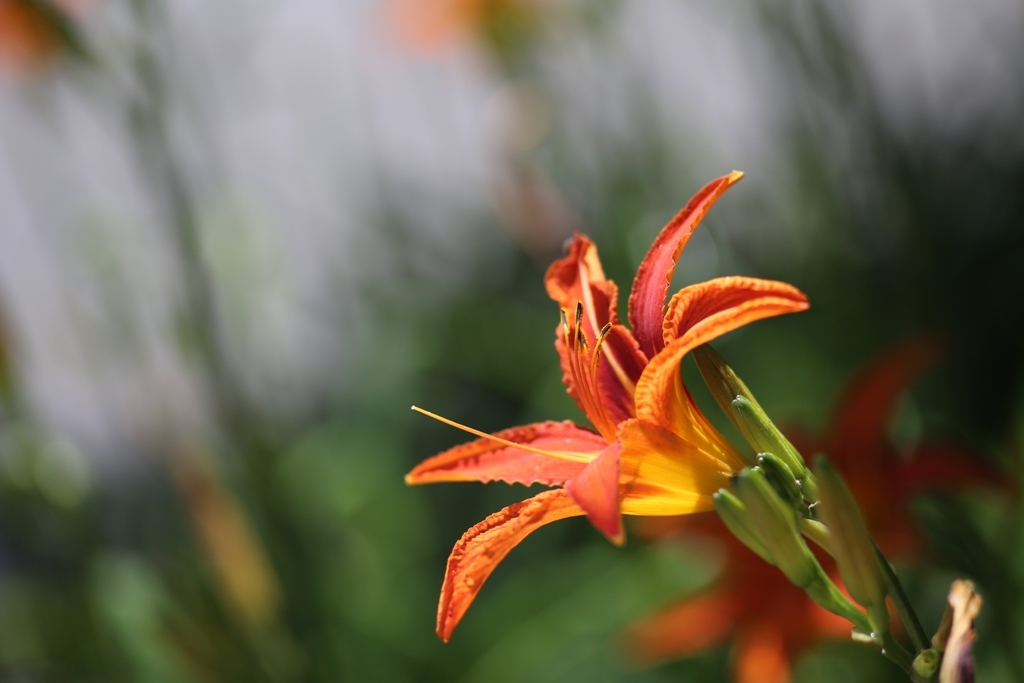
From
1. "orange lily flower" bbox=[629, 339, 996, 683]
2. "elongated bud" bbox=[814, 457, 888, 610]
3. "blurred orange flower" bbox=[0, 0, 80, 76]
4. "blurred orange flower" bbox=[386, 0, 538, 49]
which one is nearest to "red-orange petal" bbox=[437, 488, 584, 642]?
"elongated bud" bbox=[814, 457, 888, 610]

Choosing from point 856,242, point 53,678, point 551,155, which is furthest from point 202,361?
point 856,242

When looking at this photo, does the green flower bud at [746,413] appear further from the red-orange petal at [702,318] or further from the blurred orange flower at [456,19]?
the blurred orange flower at [456,19]

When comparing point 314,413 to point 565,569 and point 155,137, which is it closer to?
point 565,569

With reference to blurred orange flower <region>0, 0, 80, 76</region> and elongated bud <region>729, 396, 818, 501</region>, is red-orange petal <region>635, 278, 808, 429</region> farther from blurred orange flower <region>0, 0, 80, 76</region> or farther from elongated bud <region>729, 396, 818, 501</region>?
blurred orange flower <region>0, 0, 80, 76</region>

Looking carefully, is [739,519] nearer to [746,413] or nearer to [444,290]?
[746,413]

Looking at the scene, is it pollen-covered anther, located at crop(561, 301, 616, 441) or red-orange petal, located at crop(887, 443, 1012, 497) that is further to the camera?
red-orange petal, located at crop(887, 443, 1012, 497)

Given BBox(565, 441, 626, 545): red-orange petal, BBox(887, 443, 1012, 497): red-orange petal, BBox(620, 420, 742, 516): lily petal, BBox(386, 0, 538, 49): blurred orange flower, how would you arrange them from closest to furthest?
BBox(565, 441, 626, 545): red-orange petal
BBox(620, 420, 742, 516): lily petal
BBox(887, 443, 1012, 497): red-orange petal
BBox(386, 0, 538, 49): blurred orange flower

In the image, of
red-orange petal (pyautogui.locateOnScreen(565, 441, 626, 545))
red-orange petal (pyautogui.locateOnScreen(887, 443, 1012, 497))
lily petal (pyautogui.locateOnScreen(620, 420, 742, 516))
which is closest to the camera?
red-orange petal (pyautogui.locateOnScreen(565, 441, 626, 545))

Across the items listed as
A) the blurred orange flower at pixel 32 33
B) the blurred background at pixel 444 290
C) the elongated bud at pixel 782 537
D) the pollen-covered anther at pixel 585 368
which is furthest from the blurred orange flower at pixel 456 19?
the elongated bud at pixel 782 537
